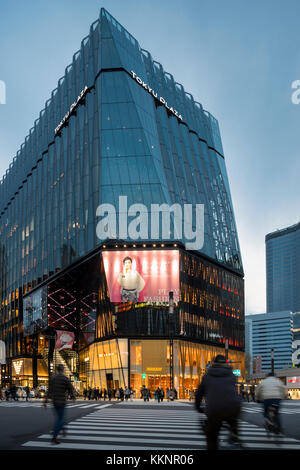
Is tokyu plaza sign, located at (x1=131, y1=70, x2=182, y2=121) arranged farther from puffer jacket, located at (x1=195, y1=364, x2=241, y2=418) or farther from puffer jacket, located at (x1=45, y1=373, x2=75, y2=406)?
puffer jacket, located at (x1=195, y1=364, x2=241, y2=418)

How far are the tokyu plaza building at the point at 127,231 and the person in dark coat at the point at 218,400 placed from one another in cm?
4266

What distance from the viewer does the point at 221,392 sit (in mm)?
7508

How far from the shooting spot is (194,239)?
226 ft

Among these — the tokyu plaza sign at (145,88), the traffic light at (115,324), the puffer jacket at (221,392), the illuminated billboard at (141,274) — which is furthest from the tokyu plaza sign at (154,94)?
the puffer jacket at (221,392)

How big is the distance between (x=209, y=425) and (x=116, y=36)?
218 ft

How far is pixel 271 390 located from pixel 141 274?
4904 centimetres

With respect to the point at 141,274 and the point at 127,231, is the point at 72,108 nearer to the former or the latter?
the point at 127,231

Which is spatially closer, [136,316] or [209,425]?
[209,425]

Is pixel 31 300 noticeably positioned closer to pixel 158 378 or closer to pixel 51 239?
pixel 51 239

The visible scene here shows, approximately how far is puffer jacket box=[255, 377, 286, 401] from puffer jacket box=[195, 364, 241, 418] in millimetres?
5980

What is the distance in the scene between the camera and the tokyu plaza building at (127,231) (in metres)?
62.2

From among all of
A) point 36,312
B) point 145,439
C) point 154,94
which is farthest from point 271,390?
point 36,312

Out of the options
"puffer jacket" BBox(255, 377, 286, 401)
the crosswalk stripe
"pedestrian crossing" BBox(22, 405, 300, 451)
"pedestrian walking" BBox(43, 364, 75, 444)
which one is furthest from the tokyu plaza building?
the crosswalk stripe
